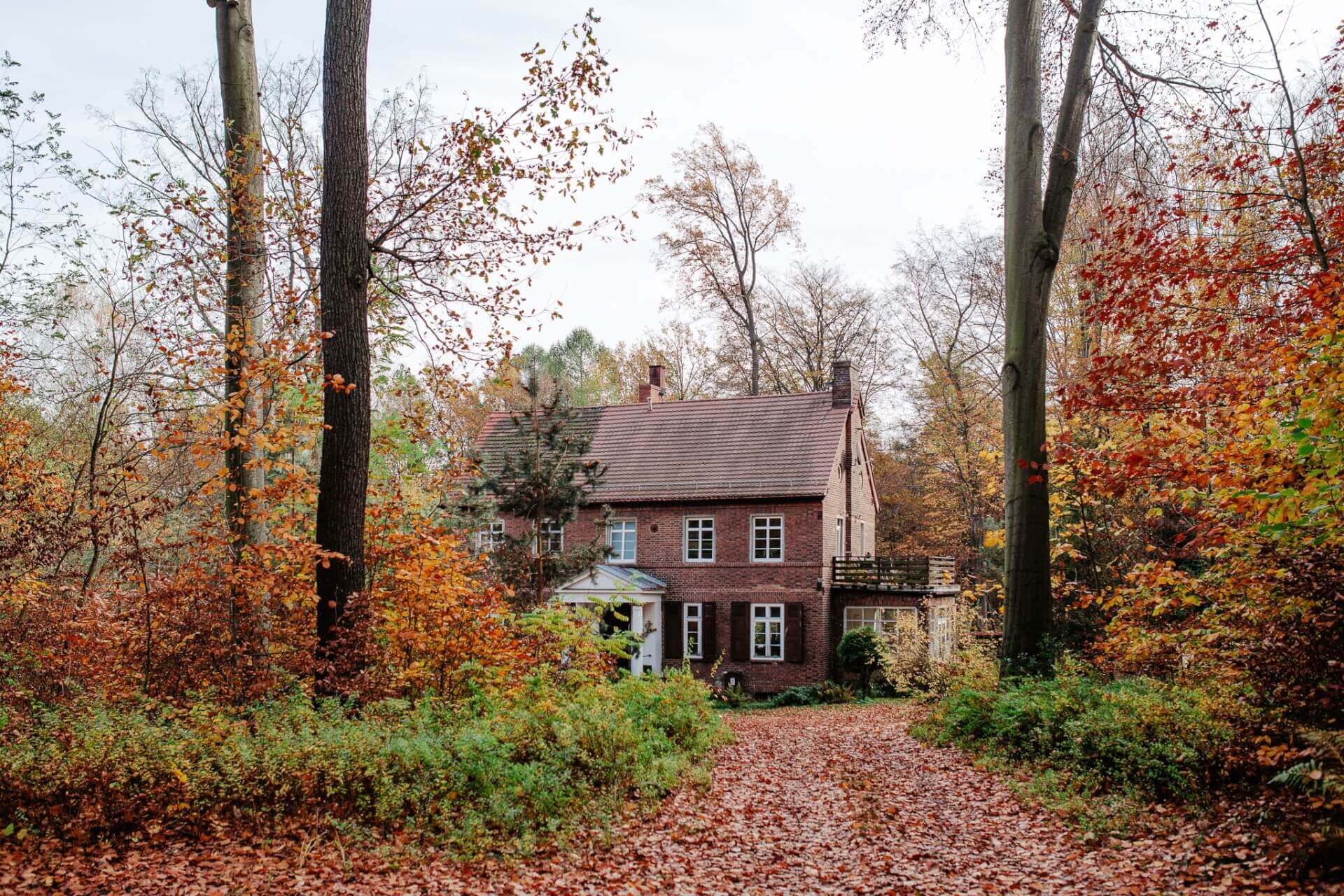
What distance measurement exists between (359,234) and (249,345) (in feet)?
4.48

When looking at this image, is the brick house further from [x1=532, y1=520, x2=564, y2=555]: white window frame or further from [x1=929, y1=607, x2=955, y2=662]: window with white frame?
[x1=532, y1=520, x2=564, y2=555]: white window frame

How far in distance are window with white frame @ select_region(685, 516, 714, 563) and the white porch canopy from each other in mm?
1152

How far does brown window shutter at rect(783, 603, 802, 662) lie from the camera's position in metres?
25.8

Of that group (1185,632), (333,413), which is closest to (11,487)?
(333,413)

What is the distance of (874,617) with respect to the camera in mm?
26469

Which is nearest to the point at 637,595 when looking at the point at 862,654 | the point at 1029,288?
the point at 862,654

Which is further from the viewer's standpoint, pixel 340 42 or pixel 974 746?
pixel 974 746

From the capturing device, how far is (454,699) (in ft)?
27.2

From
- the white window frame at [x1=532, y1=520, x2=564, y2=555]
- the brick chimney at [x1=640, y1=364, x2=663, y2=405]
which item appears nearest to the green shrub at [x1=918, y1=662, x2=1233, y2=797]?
the white window frame at [x1=532, y1=520, x2=564, y2=555]

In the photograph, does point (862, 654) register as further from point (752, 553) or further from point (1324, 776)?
point (1324, 776)

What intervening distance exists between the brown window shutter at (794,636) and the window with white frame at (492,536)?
7.92m

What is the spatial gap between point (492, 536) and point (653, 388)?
9746 millimetres

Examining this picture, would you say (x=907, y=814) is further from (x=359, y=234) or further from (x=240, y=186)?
(x=240, y=186)

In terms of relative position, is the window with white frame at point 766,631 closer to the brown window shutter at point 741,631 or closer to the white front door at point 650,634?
the brown window shutter at point 741,631
